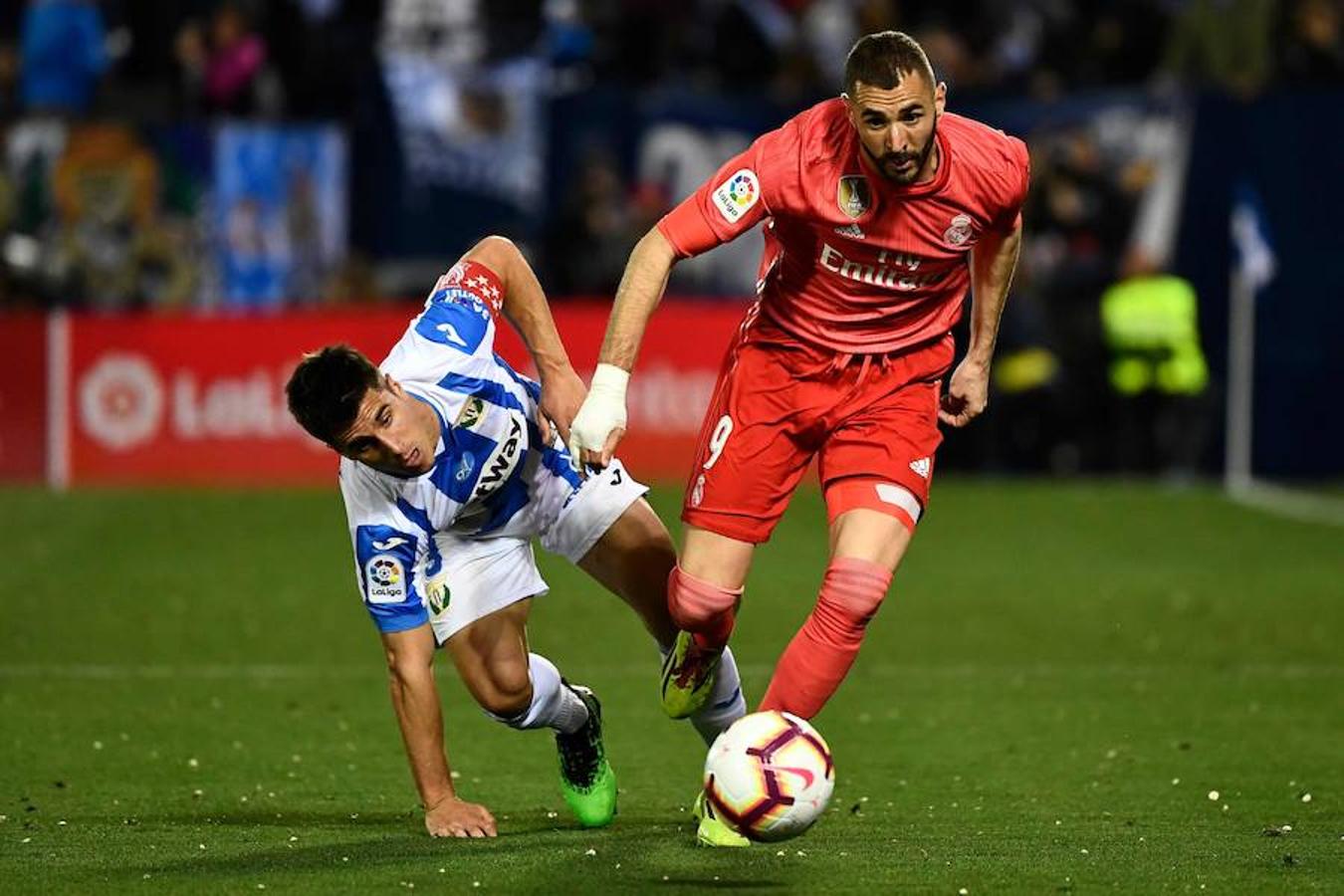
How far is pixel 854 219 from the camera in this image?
7488 millimetres

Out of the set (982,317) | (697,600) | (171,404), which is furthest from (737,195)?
(171,404)

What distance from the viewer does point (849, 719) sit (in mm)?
10289

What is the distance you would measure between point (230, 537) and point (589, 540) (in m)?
8.74

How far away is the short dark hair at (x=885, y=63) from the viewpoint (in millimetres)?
7094

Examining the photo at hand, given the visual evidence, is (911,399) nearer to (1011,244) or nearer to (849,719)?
(1011,244)

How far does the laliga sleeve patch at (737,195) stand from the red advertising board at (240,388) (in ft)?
36.4

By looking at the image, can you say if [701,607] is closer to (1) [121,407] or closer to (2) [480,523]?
(2) [480,523]

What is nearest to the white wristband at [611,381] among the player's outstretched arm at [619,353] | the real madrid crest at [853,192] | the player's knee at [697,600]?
the player's outstretched arm at [619,353]

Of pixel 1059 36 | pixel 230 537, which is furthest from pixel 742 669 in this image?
pixel 1059 36

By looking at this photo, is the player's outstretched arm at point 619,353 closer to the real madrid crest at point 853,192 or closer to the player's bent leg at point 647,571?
the real madrid crest at point 853,192

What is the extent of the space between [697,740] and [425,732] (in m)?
2.53

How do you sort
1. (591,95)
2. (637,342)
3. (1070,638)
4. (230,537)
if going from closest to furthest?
(637,342) → (1070,638) → (230,537) → (591,95)

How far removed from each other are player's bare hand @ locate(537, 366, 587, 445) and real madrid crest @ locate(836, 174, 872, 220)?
101cm

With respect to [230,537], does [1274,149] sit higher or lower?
higher
